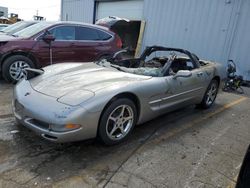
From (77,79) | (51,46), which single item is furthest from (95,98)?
(51,46)

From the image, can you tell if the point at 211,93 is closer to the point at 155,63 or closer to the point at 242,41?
the point at 155,63

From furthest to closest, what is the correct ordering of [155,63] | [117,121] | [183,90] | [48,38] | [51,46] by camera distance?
[51,46]
[48,38]
[155,63]
[183,90]
[117,121]

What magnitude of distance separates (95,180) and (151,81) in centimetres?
165

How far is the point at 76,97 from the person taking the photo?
2.97 metres

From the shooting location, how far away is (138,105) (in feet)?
11.7

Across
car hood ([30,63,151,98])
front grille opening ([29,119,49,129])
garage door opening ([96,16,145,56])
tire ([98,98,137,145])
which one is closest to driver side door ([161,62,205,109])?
car hood ([30,63,151,98])

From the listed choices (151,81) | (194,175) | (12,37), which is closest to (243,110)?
(151,81)

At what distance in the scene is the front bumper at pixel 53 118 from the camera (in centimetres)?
281

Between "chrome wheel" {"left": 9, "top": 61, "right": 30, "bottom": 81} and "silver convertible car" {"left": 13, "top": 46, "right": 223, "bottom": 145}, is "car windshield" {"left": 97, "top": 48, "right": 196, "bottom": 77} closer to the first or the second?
"silver convertible car" {"left": 13, "top": 46, "right": 223, "bottom": 145}

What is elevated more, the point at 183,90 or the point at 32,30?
the point at 32,30

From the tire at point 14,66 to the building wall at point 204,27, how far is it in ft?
21.0

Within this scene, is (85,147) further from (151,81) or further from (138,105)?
(151,81)

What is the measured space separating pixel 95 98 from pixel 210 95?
3215 millimetres

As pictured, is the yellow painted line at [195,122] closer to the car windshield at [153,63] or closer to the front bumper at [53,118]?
the car windshield at [153,63]
